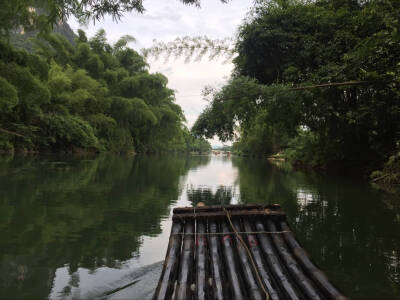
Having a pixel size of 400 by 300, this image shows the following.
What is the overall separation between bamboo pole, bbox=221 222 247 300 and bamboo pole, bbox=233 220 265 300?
6cm

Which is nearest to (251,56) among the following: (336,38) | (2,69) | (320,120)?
(336,38)

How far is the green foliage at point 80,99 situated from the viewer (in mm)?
A: 17094

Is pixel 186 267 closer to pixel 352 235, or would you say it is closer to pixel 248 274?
pixel 248 274

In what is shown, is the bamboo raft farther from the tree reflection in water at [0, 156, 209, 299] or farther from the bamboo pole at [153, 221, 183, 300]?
the tree reflection in water at [0, 156, 209, 299]

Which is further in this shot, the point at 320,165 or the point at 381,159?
the point at 320,165

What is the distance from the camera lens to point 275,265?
2986 mm

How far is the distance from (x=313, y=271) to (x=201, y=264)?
3.23 feet

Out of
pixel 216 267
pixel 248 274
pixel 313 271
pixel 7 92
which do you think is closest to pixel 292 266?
pixel 313 271

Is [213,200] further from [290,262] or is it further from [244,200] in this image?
[290,262]

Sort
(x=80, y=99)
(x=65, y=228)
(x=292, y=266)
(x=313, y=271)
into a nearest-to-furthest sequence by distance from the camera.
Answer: (x=313, y=271), (x=292, y=266), (x=65, y=228), (x=80, y=99)

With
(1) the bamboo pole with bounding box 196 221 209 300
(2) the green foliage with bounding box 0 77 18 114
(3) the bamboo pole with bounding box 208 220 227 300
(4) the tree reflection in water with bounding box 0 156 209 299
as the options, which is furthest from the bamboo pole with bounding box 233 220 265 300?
(2) the green foliage with bounding box 0 77 18 114

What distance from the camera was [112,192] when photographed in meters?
8.68

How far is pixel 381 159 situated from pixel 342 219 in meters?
9.96

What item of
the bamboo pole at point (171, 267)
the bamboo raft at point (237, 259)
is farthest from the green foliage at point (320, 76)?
the bamboo pole at point (171, 267)
